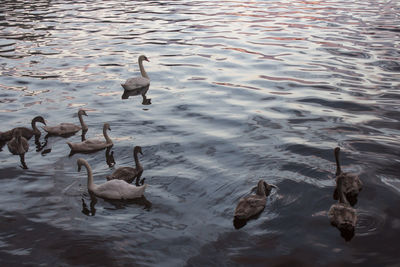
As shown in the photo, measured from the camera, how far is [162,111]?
58.6ft

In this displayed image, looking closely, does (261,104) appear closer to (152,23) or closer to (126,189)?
(126,189)

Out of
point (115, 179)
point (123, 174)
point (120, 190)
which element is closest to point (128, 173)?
point (123, 174)

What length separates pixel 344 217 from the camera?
10.3 meters

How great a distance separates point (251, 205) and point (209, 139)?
473 cm

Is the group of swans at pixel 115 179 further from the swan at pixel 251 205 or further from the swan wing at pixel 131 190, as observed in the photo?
the swan at pixel 251 205

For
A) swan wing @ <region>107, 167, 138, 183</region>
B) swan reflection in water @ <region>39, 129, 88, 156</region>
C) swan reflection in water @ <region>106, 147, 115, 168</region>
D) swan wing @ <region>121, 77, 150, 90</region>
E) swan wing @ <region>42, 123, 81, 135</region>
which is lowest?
swan wing @ <region>121, 77, 150, 90</region>

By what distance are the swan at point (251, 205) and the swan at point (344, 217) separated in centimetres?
137

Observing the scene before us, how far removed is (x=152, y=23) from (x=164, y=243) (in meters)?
26.4

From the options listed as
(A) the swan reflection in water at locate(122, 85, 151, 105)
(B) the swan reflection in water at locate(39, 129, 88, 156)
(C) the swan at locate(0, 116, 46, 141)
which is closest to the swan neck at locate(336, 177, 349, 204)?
(B) the swan reflection in water at locate(39, 129, 88, 156)

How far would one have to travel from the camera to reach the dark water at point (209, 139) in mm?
10109

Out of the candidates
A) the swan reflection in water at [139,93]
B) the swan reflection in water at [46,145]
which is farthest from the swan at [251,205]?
the swan reflection in water at [139,93]

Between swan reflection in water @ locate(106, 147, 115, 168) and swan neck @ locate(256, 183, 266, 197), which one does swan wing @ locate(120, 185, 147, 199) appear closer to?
swan reflection in water @ locate(106, 147, 115, 168)

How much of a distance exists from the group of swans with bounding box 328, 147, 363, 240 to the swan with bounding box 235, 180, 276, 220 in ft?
4.51

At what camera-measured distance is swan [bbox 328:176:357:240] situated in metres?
10.2
